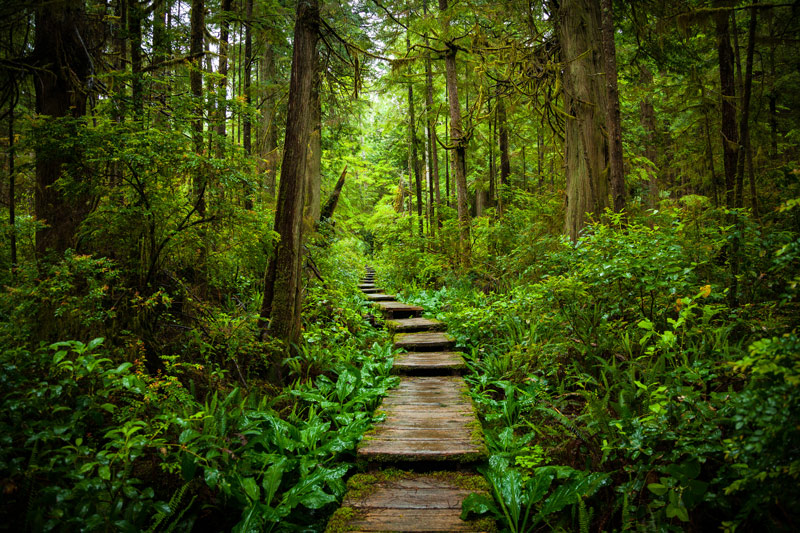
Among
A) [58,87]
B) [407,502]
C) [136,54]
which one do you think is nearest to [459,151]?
[136,54]

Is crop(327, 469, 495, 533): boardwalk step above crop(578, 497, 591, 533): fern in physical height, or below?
below

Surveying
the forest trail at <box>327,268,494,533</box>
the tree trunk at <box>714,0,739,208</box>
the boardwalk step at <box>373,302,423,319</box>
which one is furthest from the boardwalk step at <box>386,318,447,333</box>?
the tree trunk at <box>714,0,739,208</box>

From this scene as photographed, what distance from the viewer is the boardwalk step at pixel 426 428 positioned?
3125 mm

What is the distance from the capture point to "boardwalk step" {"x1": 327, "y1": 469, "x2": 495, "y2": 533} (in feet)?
8.00

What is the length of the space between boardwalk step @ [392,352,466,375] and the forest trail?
0.30m

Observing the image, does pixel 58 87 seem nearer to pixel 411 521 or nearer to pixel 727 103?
pixel 411 521

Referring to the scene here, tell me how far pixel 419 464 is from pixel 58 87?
681 cm

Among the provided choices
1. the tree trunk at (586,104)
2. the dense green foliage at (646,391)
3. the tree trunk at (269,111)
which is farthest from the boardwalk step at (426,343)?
the tree trunk at (269,111)

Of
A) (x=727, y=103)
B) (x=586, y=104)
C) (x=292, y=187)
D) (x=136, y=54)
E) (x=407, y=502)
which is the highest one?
(x=136, y=54)

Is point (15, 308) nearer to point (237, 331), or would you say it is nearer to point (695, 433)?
point (237, 331)

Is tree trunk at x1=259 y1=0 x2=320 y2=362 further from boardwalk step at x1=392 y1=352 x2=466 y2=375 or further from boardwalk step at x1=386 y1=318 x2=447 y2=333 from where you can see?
boardwalk step at x1=386 y1=318 x2=447 y2=333

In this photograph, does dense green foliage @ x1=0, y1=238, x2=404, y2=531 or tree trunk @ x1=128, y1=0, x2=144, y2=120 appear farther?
tree trunk @ x1=128, y1=0, x2=144, y2=120

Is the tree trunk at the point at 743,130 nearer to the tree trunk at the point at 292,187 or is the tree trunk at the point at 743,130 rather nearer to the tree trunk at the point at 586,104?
the tree trunk at the point at 586,104

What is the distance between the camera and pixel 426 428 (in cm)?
359
